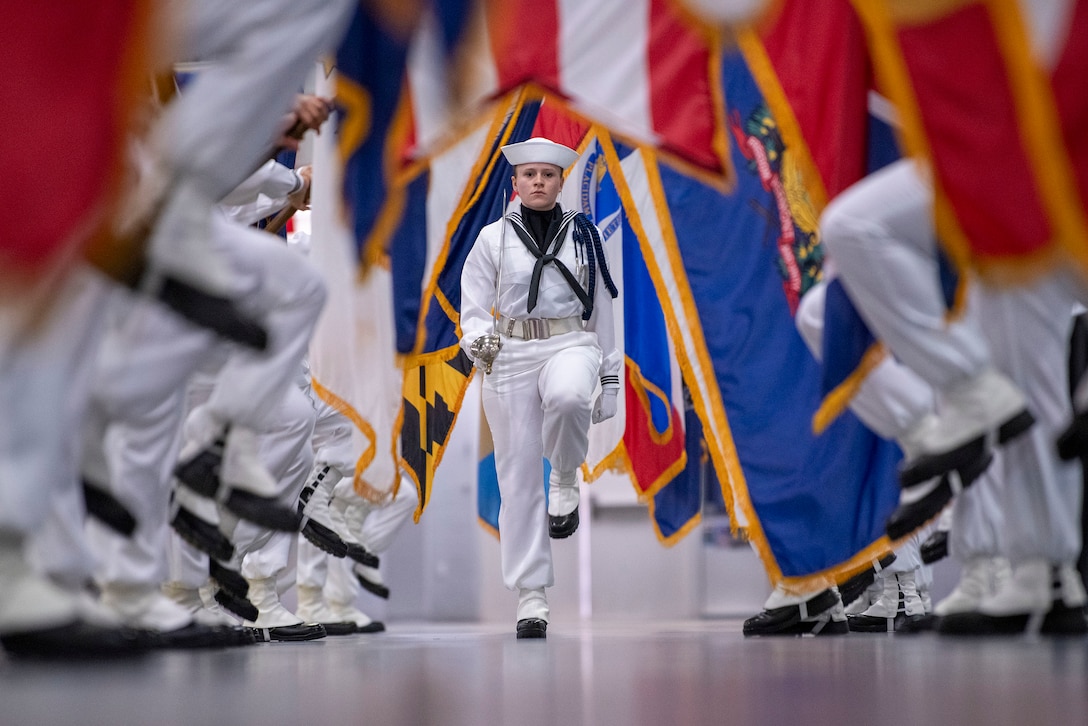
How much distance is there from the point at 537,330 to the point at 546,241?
1.17ft

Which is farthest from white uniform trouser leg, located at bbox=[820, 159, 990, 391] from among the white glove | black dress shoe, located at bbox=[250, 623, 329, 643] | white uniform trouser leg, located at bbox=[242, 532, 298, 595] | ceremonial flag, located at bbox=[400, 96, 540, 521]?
ceremonial flag, located at bbox=[400, 96, 540, 521]

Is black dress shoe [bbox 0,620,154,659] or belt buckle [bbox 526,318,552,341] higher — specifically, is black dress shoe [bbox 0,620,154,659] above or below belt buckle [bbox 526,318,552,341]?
below

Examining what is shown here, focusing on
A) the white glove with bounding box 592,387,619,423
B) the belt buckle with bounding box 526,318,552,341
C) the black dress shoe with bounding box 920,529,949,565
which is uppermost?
the belt buckle with bounding box 526,318,552,341

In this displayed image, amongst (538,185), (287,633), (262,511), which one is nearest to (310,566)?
(287,633)

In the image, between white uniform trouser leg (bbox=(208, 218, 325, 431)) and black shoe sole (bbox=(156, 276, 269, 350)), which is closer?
black shoe sole (bbox=(156, 276, 269, 350))

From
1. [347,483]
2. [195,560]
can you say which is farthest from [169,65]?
[347,483]

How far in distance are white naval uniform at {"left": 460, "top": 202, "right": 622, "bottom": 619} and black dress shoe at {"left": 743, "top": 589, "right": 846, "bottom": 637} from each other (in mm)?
868

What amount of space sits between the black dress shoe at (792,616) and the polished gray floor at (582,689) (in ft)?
4.91

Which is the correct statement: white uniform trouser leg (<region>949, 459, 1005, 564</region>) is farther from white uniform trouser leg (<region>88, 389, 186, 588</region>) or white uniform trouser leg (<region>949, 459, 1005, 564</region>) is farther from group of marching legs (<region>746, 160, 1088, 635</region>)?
white uniform trouser leg (<region>88, 389, 186, 588</region>)

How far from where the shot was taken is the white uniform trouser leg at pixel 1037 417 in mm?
2711

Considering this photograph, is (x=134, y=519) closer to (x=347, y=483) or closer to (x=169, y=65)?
(x=169, y=65)

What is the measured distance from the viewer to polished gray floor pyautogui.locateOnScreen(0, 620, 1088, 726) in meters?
1.31

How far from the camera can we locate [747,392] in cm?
450

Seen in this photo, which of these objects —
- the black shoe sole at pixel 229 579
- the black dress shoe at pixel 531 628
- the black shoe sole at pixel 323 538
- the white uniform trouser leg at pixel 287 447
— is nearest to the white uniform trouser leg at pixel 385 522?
the black shoe sole at pixel 323 538
